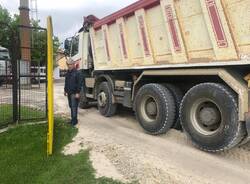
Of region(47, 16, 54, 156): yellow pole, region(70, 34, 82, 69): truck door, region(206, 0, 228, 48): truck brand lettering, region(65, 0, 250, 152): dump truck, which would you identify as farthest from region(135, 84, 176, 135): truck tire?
region(70, 34, 82, 69): truck door

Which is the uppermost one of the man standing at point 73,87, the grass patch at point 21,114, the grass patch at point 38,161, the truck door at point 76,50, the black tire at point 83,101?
the truck door at point 76,50

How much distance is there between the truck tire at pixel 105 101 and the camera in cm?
1057

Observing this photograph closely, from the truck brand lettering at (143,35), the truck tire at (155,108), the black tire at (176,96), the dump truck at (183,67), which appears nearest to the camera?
the dump truck at (183,67)

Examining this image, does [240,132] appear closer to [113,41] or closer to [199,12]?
[199,12]

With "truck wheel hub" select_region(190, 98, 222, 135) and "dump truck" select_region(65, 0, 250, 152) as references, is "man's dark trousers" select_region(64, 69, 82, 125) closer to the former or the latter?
"dump truck" select_region(65, 0, 250, 152)

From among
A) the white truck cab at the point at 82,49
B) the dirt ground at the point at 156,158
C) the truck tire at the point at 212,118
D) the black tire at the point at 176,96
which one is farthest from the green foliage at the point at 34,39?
the truck tire at the point at 212,118

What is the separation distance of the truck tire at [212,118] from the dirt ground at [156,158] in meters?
0.26

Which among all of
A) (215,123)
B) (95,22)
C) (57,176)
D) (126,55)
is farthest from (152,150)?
(95,22)

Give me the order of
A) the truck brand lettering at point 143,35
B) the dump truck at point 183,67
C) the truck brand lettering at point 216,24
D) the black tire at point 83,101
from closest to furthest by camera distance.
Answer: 1. the dump truck at point 183,67
2. the truck brand lettering at point 216,24
3. the truck brand lettering at point 143,35
4. the black tire at point 83,101

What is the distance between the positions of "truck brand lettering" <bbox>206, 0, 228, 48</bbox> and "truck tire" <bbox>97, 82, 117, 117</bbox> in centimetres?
461

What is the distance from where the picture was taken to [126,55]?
31.3ft

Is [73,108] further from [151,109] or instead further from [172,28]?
[172,28]

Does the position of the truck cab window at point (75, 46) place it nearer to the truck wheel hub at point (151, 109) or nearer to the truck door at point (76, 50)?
the truck door at point (76, 50)

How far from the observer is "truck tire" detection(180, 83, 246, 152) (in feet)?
20.5
